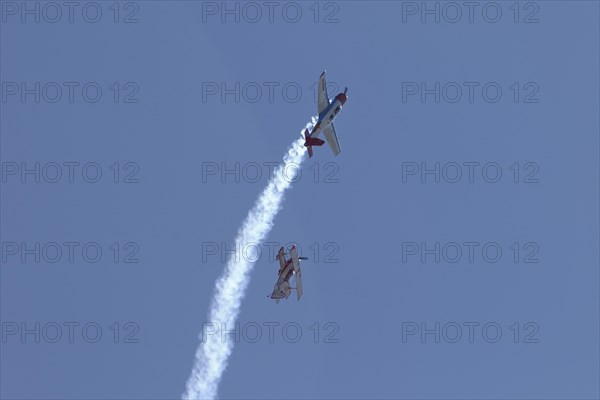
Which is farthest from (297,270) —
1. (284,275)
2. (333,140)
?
(333,140)

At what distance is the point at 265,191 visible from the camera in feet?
592

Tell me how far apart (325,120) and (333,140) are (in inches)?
107

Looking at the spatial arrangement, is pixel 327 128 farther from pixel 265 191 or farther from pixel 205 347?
pixel 205 347

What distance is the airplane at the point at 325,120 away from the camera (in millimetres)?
173375

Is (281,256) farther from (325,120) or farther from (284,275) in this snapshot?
(325,120)

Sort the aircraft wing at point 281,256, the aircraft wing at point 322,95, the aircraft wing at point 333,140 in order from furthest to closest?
the aircraft wing at point 281,256, the aircraft wing at point 333,140, the aircraft wing at point 322,95

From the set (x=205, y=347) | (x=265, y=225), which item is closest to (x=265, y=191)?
(x=265, y=225)

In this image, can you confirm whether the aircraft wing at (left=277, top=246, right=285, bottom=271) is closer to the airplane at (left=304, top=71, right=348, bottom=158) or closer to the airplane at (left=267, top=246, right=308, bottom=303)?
the airplane at (left=267, top=246, right=308, bottom=303)

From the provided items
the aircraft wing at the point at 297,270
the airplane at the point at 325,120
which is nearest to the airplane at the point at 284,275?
the aircraft wing at the point at 297,270

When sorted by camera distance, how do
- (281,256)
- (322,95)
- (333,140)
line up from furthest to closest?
(281,256) < (333,140) < (322,95)

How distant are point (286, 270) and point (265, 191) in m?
8.27

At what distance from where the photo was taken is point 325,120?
174 meters

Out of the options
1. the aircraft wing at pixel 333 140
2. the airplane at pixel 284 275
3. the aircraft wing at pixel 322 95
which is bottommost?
the airplane at pixel 284 275

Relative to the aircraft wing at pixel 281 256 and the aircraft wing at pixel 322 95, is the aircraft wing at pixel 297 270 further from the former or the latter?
the aircraft wing at pixel 322 95
